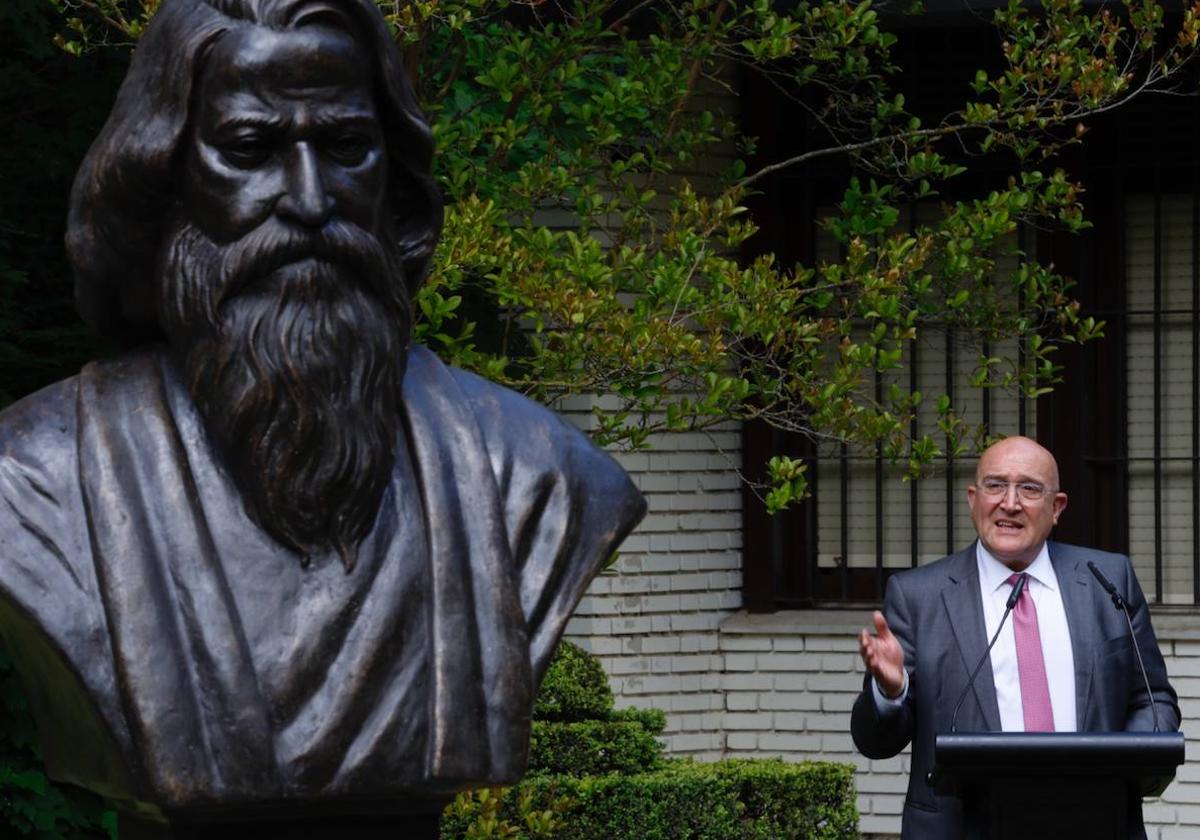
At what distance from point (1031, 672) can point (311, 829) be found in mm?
2378

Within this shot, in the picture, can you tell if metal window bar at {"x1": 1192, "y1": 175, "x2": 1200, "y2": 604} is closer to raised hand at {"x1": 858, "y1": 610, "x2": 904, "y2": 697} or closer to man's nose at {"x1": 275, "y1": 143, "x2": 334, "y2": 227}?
raised hand at {"x1": 858, "y1": 610, "x2": 904, "y2": 697}

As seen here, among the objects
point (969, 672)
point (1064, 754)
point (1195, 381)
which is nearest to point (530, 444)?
point (1064, 754)

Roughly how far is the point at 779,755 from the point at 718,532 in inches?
36.8

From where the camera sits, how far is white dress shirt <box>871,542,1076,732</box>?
18.0ft

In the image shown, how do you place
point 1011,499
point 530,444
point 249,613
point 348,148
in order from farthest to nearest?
point 1011,499 < point 530,444 < point 348,148 < point 249,613

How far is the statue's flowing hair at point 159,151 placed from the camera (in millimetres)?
3555

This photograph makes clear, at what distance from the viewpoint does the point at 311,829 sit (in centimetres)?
362

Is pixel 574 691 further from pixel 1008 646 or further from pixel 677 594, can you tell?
pixel 1008 646

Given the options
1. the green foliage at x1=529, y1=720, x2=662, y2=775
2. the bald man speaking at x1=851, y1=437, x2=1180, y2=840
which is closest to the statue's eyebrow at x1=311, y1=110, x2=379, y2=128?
the bald man speaking at x1=851, y1=437, x2=1180, y2=840

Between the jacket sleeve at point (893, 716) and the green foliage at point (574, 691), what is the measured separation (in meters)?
2.92

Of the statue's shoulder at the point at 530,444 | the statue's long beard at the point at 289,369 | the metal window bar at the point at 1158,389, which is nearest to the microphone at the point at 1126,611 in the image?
the statue's shoulder at the point at 530,444

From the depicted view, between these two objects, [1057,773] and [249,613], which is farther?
[1057,773]

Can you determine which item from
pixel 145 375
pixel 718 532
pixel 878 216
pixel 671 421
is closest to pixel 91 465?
pixel 145 375

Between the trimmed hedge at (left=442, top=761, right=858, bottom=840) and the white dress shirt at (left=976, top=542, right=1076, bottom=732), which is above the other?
the white dress shirt at (left=976, top=542, right=1076, bottom=732)
